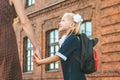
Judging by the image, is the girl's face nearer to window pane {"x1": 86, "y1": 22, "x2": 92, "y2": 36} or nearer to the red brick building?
the red brick building

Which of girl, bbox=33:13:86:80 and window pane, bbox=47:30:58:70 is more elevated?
window pane, bbox=47:30:58:70

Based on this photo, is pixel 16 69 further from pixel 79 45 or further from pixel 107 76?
pixel 107 76

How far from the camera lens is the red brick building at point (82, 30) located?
1427 centimetres

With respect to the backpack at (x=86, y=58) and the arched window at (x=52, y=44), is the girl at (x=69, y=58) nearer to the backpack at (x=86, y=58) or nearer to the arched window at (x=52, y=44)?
the backpack at (x=86, y=58)

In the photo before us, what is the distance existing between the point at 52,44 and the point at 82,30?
312 cm

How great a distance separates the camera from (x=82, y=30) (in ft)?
54.0

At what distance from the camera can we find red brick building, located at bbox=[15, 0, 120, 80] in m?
14.3

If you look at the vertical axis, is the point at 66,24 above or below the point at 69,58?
above

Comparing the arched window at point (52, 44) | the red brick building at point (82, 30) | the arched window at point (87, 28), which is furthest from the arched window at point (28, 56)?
the arched window at point (87, 28)

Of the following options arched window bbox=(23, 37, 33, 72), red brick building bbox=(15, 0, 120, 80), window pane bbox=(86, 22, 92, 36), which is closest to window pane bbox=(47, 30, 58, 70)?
red brick building bbox=(15, 0, 120, 80)

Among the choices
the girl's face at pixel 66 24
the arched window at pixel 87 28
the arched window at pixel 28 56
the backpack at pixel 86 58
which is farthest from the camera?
the arched window at pixel 28 56

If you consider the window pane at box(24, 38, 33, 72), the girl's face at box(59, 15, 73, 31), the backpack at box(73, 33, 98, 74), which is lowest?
the backpack at box(73, 33, 98, 74)

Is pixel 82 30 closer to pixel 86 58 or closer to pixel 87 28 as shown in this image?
pixel 87 28

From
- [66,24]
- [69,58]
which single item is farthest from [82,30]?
[69,58]
